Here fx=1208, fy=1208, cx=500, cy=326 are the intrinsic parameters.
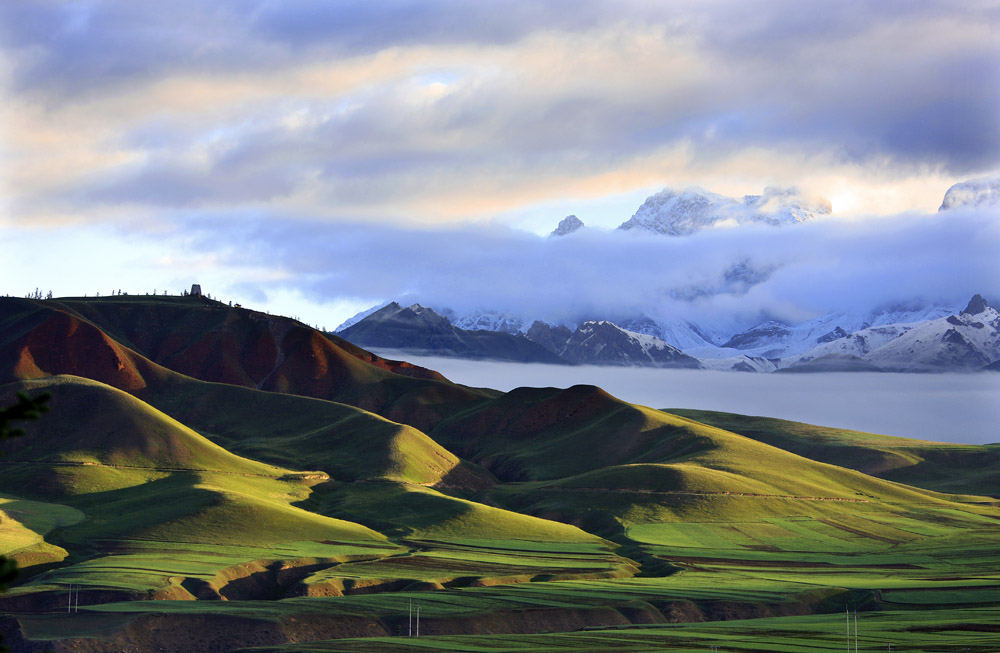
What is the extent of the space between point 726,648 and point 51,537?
108 m

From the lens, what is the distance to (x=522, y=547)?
198m

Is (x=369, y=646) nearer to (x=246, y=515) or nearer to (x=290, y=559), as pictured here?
(x=290, y=559)

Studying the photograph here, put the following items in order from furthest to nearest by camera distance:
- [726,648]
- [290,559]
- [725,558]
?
[725,558]
[290,559]
[726,648]

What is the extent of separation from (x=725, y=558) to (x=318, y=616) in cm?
8665

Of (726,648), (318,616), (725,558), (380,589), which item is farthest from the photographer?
(725,558)

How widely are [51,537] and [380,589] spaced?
5487 cm

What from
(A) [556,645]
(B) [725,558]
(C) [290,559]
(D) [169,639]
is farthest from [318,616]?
(B) [725,558]

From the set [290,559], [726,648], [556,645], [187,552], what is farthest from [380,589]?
[726,648]

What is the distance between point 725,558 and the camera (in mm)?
196875

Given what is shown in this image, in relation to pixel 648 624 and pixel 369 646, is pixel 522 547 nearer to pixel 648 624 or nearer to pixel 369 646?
pixel 648 624

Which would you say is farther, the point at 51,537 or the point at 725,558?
the point at 725,558

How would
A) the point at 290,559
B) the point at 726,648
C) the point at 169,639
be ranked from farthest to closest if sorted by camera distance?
the point at 290,559
the point at 169,639
the point at 726,648

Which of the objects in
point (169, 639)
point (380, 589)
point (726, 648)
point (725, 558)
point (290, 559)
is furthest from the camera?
point (725, 558)

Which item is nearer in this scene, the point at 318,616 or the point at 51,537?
the point at 318,616
